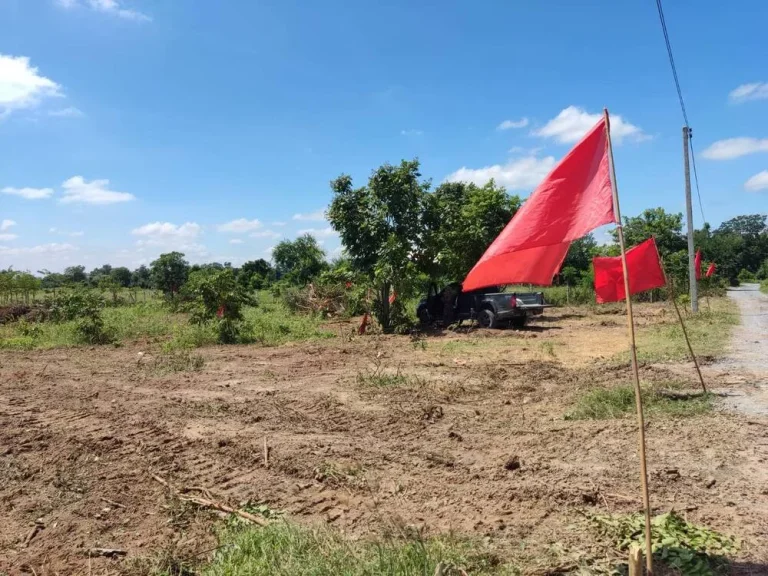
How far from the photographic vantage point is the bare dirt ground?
150 inches

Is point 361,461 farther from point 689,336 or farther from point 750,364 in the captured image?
point 689,336

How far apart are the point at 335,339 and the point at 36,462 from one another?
10.3 metres

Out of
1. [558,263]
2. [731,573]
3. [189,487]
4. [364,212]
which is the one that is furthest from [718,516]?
[364,212]

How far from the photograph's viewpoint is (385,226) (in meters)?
16.2

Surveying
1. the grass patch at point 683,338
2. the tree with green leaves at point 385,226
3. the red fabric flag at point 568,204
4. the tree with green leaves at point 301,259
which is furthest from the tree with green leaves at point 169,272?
the red fabric flag at point 568,204

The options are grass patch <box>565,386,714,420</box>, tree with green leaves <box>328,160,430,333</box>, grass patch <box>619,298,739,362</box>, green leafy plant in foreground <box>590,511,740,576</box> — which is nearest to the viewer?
green leafy plant in foreground <box>590,511,740,576</box>

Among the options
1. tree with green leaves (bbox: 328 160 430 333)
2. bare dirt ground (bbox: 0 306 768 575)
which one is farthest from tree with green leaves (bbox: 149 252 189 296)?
bare dirt ground (bbox: 0 306 768 575)

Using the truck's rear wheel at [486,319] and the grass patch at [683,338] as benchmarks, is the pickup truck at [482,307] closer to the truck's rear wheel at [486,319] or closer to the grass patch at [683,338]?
the truck's rear wheel at [486,319]

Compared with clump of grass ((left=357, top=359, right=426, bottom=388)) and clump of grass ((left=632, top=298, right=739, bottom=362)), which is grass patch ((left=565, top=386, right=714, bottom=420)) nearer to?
clump of grass ((left=357, top=359, right=426, bottom=388))

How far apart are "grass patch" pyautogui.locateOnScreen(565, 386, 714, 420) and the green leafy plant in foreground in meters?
2.66

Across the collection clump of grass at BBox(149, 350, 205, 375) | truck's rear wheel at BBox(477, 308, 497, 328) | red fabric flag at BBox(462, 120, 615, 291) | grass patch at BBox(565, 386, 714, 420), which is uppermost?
red fabric flag at BBox(462, 120, 615, 291)

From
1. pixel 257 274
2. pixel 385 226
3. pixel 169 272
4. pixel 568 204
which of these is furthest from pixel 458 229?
pixel 257 274

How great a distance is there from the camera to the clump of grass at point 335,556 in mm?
3090

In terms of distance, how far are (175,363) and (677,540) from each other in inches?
391
